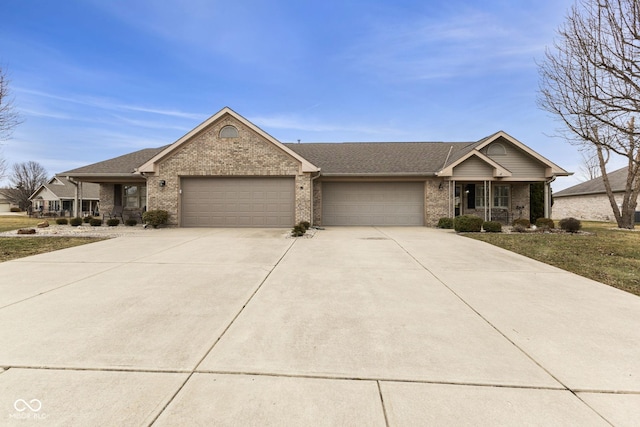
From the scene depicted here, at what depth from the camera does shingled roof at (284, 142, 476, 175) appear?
16.0m

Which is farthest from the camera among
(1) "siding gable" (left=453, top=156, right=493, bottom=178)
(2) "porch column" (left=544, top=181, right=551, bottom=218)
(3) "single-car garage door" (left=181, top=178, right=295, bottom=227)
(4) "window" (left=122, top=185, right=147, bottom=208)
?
(4) "window" (left=122, top=185, right=147, bottom=208)

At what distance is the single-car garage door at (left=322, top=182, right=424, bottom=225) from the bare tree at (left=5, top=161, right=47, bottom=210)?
6267 centimetres

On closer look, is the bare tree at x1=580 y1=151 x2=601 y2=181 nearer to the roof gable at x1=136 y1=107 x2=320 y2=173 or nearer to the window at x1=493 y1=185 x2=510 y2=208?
the window at x1=493 y1=185 x2=510 y2=208

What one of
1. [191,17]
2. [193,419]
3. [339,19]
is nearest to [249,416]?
[193,419]

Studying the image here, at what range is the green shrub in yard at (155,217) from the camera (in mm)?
13711

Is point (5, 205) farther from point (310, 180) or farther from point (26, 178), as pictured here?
point (310, 180)

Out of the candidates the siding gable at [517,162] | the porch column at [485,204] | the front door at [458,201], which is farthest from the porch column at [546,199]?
the front door at [458,201]

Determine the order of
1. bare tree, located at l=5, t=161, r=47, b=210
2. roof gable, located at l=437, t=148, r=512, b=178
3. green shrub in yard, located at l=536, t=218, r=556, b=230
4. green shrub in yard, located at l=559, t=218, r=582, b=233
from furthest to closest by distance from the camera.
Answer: bare tree, located at l=5, t=161, r=47, b=210
roof gable, located at l=437, t=148, r=512, b=178
green shrub in yard, located at l=536, t=218, r=556, b=230
green shrub in yard, located at l=559, t=218, r=582, b=233

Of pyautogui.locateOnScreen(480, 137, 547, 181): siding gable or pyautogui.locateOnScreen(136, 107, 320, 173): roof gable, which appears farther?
pyautogui.locateOnScreen(480, 137, 547, 181): siding gable

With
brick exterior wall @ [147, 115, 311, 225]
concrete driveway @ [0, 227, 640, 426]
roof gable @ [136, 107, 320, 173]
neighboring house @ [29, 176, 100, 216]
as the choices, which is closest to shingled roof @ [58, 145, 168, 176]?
roof gable @ [136, 107, 320, 173]

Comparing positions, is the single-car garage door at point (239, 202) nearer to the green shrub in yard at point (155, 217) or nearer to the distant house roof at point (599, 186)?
the green shrub in yard at point (155, 217)

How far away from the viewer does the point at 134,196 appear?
17.6 meters

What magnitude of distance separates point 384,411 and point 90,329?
331cm

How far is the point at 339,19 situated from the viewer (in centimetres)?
1510
